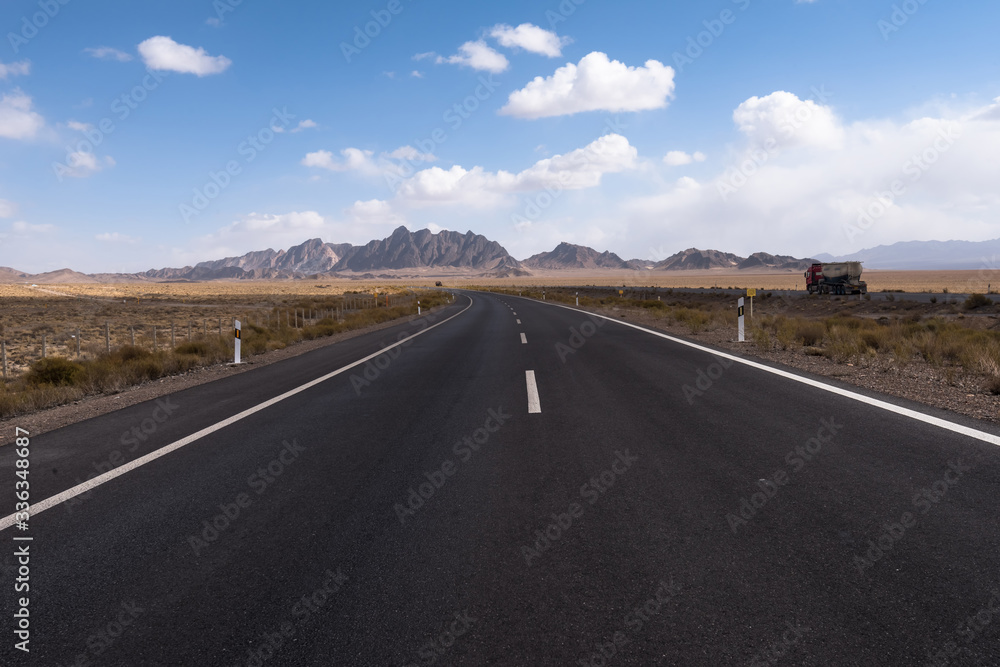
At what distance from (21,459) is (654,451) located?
621 centimetres

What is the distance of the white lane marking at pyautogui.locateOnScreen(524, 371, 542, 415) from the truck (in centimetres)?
4192

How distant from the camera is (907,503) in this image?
379 centimetres

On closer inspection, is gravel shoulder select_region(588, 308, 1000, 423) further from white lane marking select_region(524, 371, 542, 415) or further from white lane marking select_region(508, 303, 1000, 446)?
white lane marking select_region(524, 371, 542, 415)

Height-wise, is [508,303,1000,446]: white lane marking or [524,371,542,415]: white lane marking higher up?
[508,303,1000,446]: white lane marking

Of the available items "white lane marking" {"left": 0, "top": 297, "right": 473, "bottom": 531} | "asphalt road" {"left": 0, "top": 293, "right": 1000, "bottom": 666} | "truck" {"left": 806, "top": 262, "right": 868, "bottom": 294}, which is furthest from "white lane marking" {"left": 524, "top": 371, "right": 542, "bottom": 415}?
"truck" {"left": 806, "top": 262, "right": 868, "bottom": 294}

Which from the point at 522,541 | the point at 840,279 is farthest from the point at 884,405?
A: the point at 840,279

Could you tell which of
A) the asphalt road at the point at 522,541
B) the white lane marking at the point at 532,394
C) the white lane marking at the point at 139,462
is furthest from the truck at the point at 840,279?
the white lane marking at the point at 139,462

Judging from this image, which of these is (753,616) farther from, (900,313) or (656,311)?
(900,313)

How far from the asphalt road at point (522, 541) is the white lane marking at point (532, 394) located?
0.39 m

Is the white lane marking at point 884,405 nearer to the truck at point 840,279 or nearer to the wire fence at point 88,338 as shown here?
the wire fence at point 88,338

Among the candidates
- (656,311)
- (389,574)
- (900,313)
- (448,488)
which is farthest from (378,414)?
(900,313)

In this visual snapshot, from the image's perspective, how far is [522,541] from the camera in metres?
3.44

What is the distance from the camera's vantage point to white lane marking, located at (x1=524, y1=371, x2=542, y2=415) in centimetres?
707

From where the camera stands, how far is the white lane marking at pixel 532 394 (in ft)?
23.2
